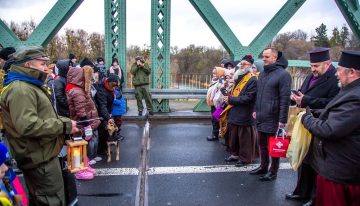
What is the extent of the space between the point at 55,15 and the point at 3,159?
693 centimetres

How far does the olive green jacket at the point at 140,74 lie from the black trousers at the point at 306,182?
5.94 meters

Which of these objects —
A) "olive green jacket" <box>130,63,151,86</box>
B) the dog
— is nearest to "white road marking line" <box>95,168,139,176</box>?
the dog

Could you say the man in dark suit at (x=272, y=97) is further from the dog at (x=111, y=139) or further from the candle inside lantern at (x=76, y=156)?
the candle inside lantern at (x=76, y=156)

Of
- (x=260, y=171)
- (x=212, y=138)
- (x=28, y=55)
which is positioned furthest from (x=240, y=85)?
(x=28, y=55)

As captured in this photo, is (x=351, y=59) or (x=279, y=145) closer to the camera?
(x=351, y=59)

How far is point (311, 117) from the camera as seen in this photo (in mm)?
3299

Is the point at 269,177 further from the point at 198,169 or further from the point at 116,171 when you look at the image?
the point at 116,171

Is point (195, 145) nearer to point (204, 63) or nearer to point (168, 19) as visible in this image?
point (168, 19)

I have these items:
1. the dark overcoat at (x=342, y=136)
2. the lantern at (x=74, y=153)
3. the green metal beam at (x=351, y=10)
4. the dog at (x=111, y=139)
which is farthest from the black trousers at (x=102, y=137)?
the green metal beam at (x=351, y=10)

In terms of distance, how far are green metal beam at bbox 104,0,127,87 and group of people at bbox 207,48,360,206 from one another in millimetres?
3578

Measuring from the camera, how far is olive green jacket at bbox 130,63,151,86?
9.40 meters

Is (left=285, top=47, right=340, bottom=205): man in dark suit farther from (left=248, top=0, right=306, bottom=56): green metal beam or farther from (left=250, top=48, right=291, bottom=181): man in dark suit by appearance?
(left=248, top=0, right=306, bottom=56): green metal beam

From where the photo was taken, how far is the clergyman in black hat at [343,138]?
9.34 feet

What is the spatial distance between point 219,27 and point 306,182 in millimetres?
5921
